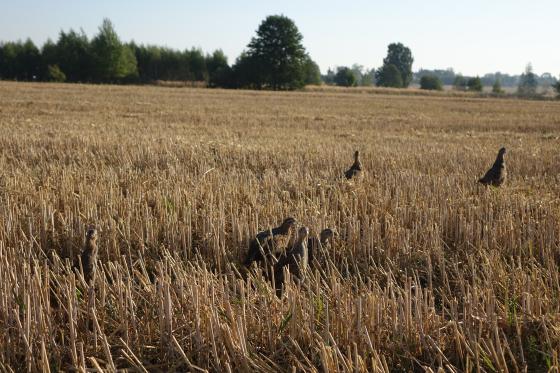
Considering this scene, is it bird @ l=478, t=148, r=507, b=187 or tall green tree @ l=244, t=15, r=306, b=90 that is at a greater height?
tall green tree @ l=244, t=15, r=306, b=90

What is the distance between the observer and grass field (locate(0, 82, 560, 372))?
295 cm

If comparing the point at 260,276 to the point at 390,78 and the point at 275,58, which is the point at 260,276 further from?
the point at 390,78

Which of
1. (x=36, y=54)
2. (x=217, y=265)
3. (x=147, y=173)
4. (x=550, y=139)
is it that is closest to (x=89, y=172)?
(x=147, y=173)

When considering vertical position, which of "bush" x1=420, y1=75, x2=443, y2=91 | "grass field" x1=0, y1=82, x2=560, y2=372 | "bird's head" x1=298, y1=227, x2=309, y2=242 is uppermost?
"bush" x1=420, y1=75, x2=443, y2=91

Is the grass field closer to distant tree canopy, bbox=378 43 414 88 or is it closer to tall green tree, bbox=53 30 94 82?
tall green tree, bbox=53 30 94 82

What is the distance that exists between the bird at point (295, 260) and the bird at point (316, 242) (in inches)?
7.7

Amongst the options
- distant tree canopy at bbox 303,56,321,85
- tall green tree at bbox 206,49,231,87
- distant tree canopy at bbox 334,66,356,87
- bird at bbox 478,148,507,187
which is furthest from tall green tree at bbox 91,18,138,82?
bird at bbox 478,148,507,187

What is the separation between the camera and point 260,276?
3719 millimetres

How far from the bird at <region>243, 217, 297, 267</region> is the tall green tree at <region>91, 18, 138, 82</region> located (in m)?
68.4

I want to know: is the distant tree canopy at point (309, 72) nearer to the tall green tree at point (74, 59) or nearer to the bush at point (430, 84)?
the bush at point (430, 84)

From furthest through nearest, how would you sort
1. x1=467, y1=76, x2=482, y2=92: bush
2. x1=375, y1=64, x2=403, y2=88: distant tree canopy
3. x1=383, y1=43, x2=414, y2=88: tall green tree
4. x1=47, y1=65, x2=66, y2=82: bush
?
x1=383, y1=43, x2=414, y2=88: tall green tree → x1=375, y1=64, x2=403, y2=88: distant tree canopy → x1=467, y1=76, x2=482, y2=92: bush → x1=47, y1=65, x2=66, y2=82: bush

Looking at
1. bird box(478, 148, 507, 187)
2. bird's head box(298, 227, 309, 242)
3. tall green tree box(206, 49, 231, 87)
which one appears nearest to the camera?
bird's head box(298, 227, 309, 242)

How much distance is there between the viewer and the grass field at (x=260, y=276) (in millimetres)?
2951

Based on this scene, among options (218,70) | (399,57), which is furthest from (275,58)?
(399,57)
